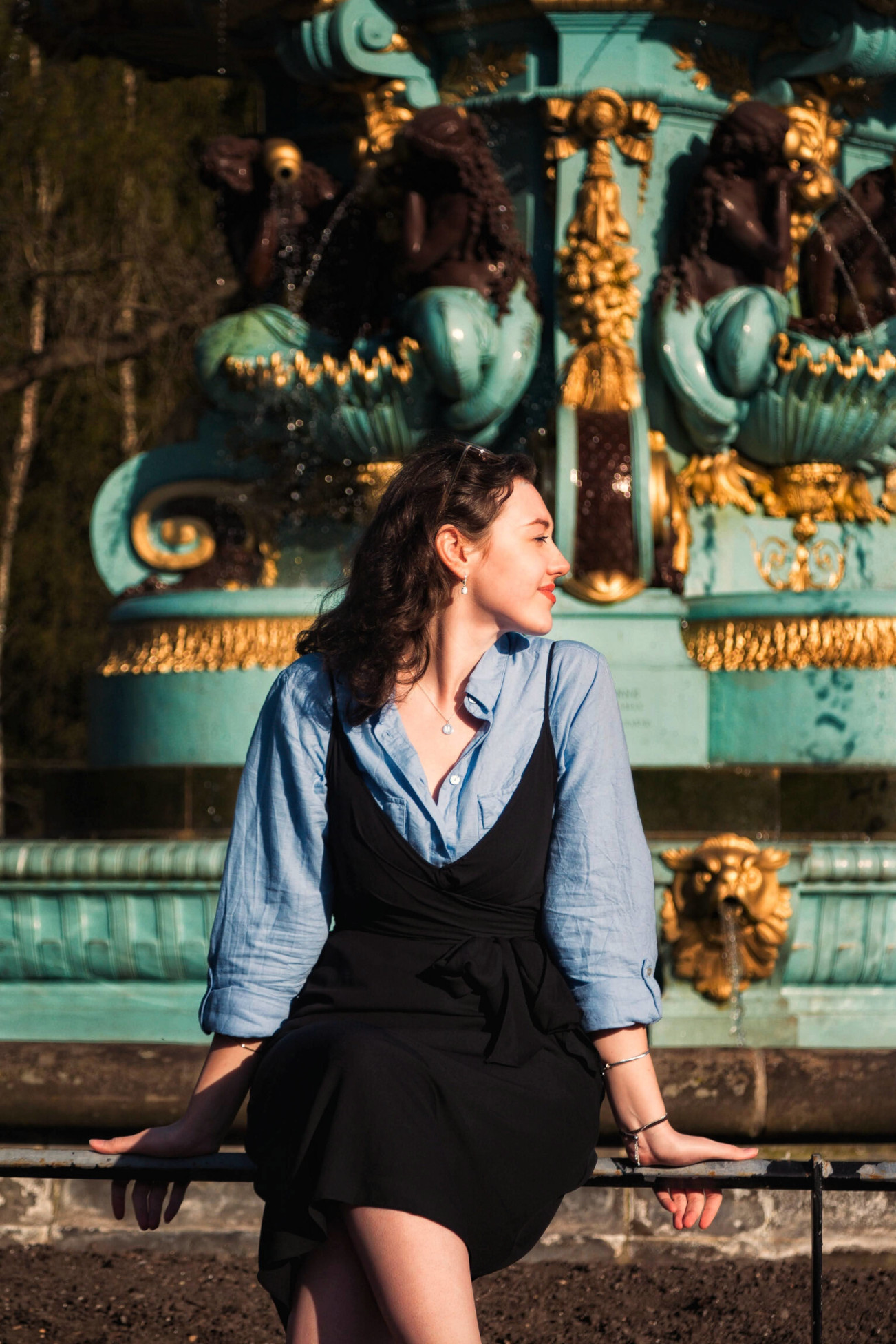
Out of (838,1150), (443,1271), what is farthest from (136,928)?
(443,1271)

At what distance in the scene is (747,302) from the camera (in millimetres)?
6090

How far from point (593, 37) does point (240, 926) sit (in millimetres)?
4800

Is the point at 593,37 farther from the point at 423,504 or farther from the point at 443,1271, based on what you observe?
the point at 443,1271

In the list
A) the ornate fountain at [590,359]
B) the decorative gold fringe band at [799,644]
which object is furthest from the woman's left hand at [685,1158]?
the decorative gold fringe band at [799,644]

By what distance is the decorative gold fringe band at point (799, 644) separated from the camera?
5.66 m

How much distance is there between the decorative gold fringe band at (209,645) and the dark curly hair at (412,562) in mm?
3454

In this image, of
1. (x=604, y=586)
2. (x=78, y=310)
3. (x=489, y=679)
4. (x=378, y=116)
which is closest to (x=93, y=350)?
(x=78, y=310)

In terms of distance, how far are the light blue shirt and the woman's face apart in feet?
0.35

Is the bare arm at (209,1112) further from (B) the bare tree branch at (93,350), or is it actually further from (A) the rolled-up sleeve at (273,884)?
(B) the bare tree branch at (93,350)

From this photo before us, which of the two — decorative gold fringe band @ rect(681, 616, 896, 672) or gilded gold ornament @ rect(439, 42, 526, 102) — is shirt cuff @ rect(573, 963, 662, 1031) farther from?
gilded gold ornament @ rect(439, 42, 526, 102)

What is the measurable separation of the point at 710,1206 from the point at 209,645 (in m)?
4.04

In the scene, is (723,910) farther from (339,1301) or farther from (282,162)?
(282,162)

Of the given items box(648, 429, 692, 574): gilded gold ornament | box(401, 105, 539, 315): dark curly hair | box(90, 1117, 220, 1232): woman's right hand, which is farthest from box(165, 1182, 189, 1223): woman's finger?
box(401, 105, 539, 315): dark curly hair

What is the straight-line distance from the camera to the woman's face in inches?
93.6
